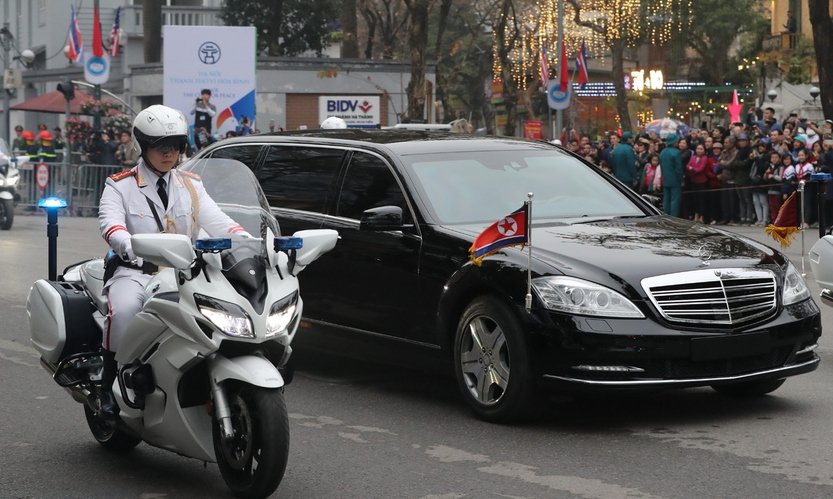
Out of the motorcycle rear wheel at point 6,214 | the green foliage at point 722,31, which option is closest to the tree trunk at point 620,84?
the green foliage at point 722,31

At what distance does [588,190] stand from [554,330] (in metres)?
1.89

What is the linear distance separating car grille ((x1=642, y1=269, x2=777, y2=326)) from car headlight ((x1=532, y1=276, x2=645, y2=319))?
151 mm

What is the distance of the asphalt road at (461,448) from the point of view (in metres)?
6.40

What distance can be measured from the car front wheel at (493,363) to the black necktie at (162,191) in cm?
192

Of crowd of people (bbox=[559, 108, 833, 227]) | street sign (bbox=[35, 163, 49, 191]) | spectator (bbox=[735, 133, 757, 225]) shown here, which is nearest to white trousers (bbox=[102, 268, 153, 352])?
crowd of people (bbox=[559, 108, 833, 227])

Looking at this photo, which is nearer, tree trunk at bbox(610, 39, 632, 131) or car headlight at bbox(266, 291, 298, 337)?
car headlight at bbox(266, 291, 298, 337)

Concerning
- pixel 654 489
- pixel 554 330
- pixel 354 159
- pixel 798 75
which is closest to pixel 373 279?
pixel 354 159

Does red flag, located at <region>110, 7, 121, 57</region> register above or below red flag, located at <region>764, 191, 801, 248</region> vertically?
above

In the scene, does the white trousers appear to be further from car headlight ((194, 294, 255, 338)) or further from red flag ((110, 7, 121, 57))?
red flag ((110, 7, 121, 57))

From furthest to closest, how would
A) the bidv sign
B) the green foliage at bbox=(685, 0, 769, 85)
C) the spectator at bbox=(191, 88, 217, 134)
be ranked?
the green foliage at bbox=(685, 0, 769, 85), the bidv sign, the spectator at bbox=(191, 88, 217, 134)

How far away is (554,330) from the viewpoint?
7387 millimetres

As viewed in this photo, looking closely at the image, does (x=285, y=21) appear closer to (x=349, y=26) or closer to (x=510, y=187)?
(x=349, y=26)

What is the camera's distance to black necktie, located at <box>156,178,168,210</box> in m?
6.74

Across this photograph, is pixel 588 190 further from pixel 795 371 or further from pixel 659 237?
pixel 795 371
